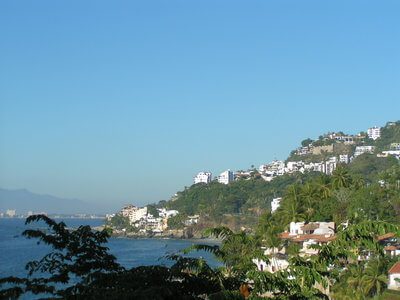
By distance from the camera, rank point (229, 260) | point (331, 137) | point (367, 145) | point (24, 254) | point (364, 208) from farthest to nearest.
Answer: point (331, 137) < point (367, 145) < point (24, 254) < point (364, 208) < point (229, 260)

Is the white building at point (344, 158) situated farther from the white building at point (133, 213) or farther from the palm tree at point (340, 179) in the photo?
the palm tree at point (340, 179)

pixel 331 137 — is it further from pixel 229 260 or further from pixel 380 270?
pixel 229 260

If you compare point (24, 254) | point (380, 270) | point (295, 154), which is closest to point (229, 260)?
point (380, 270)

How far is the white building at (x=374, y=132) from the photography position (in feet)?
550

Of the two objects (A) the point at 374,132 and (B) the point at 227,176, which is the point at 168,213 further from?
(A) the point at 374,132

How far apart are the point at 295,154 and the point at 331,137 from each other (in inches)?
427

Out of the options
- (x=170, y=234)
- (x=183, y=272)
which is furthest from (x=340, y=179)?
(x=170, y=234)

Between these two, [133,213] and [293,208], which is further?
[133,213]

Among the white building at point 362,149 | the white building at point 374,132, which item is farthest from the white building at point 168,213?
the white building at point 374,132

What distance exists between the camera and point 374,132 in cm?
17012

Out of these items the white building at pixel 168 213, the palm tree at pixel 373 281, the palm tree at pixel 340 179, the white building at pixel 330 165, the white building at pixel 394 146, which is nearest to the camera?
the palm tree at pixel 373 281

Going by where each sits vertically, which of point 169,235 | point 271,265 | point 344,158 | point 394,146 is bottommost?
point 169,235

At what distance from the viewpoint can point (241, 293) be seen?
308 inches

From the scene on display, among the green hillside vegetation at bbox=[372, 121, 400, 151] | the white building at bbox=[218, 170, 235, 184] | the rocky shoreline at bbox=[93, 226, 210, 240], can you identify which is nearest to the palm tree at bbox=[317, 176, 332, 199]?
the rocky shoreline at bbox=[93, 226, 210, 240]
